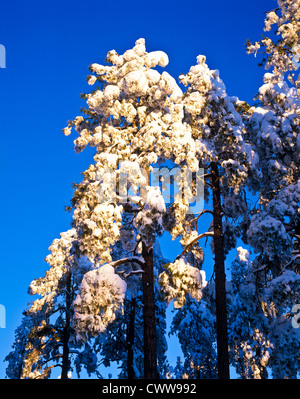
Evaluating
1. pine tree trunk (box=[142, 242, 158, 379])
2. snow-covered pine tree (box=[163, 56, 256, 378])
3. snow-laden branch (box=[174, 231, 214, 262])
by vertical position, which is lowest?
pine tree trunk (box=[142, 242, 158, 379])

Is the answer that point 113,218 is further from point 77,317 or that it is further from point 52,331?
point 52,331

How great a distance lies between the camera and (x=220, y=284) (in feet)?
43.0

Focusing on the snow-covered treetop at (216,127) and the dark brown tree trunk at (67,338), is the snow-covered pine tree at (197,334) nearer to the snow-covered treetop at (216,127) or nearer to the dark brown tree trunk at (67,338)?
the dark brown tree trunk at (67,338)

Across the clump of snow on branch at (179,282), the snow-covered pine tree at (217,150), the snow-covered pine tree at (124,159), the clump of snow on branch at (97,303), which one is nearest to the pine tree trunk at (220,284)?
the snow-covered pine tree at (217,150)

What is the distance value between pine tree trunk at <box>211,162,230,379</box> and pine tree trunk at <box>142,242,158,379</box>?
1.93 metres

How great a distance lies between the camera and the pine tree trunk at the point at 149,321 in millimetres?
11844

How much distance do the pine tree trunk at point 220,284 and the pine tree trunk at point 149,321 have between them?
76.0 inches

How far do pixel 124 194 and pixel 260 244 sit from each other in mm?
4344

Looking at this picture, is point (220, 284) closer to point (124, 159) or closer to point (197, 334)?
point (124, 159)

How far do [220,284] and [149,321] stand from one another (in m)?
2.44

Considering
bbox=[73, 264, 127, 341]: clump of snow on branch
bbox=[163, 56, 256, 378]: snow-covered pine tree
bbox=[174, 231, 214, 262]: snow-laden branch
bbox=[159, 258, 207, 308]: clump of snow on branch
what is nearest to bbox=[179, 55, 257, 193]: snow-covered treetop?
bbox=[163, 56, 256, 378]: snow-covered pine tree

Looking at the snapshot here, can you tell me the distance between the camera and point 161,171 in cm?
1395

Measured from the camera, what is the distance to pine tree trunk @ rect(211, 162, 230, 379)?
12398mm

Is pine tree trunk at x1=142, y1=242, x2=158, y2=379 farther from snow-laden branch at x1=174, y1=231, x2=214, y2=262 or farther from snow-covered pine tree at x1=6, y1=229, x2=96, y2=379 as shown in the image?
snow-covered pine tree at x1=6, y1=229, x2=96, y2=379
